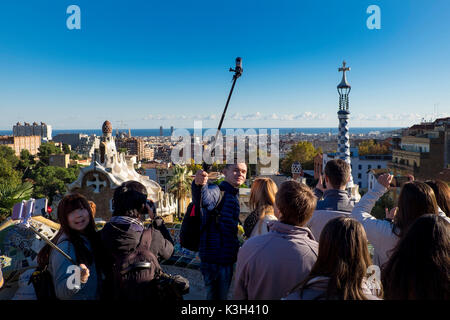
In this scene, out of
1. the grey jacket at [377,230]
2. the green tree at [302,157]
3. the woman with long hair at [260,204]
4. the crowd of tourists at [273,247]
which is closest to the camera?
the crowd of tourists at [273,247]

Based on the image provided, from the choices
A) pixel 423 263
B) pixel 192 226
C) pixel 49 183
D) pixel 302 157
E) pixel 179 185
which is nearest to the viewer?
pixel 423 263

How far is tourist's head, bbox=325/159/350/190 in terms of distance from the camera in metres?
3.66

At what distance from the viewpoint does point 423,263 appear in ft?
6.24

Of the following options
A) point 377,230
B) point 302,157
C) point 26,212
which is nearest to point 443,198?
point 377,230

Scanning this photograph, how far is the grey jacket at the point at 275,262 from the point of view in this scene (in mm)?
2359

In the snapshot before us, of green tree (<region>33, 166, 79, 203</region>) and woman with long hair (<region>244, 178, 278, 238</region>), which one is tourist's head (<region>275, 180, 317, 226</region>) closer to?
woman with long hair (<region>244, 178, 278, 238</region>)

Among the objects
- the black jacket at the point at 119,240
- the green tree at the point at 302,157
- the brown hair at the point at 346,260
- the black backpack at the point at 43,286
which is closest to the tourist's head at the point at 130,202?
the black jacket at the point at 119,240

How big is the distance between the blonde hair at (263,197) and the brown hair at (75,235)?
1688 millimetres

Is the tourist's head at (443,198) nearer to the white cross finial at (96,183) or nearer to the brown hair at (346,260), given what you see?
the brown hair at (346,260)

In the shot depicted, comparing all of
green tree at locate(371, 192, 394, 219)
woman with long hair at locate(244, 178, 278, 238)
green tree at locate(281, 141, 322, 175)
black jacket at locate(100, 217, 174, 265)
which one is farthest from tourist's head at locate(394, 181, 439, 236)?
green tree at locate(281, 141, 322, 175)

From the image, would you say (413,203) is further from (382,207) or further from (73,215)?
(382,207)

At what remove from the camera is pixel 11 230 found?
4887 mm

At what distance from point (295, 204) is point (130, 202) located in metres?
1.60
